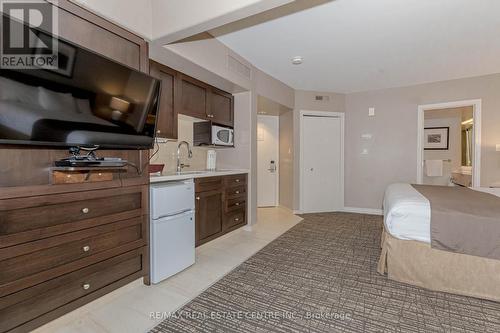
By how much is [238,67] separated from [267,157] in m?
2.54

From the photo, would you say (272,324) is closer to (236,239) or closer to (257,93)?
(236,239)

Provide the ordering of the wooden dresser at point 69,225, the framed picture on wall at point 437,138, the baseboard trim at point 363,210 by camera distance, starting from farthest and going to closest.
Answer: the framed picture on wall at point 437,138, the baseboard trim at point 363,210, the wooden dresser at point 69,225

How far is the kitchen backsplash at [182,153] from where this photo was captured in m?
Result: 3.20

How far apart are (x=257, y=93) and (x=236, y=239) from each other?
226 centimetres

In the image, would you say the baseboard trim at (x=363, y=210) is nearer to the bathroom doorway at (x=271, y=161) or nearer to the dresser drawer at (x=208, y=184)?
the bathroom doorway at (x=271, y=161)

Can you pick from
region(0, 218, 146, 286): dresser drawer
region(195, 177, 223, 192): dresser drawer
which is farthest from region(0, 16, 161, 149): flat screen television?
region(195, 177, 223, 192): dresser drawer

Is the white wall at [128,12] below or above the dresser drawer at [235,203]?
above

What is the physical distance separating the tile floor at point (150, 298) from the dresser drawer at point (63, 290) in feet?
0.47

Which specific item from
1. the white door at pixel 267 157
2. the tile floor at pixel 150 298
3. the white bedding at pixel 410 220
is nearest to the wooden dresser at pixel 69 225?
the tile floor at pixel 150 298

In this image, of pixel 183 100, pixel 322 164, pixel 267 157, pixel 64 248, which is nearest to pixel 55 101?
pixel 64 248

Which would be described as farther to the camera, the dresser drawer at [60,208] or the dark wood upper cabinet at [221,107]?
the dark wood upper cabinet at [221,107]

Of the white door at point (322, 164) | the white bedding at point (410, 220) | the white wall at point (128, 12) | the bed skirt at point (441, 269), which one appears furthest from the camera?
the white door at point (322, 164)

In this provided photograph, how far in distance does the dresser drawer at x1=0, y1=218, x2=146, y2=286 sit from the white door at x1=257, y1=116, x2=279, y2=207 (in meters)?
3.63

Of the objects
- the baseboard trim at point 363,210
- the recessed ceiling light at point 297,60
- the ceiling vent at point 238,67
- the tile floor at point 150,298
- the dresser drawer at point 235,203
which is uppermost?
the recessed ceiling light at point 297,60
